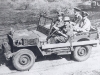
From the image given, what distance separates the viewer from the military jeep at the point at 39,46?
18.3 ft

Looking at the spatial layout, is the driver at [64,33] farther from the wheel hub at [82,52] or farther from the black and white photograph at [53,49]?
the wheel hub at [82,52]

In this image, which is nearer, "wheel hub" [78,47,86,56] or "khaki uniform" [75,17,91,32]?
"wheel hub" [78,47,86,56]

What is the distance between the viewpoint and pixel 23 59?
18.7 feet

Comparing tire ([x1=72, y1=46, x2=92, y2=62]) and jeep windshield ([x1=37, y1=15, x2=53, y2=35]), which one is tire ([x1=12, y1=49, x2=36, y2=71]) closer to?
jeep windshield ([x1=37, y1=15, x2=53, y2=35])

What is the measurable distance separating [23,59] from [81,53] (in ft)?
7.28

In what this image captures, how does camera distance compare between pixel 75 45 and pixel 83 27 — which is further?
pixel 83 27

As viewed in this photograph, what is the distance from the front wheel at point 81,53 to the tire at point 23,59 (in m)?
1.66

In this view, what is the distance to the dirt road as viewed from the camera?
5.64 meters

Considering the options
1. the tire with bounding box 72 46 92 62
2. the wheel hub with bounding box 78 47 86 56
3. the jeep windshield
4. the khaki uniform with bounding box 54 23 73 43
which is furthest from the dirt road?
the jeep windshield

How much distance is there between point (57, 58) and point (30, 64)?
1389mm

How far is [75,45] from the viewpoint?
6.34 meters

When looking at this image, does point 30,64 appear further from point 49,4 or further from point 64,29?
point 49,4

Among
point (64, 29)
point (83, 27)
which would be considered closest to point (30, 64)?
point (64, 29)

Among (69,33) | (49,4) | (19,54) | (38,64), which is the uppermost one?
(49,4)
